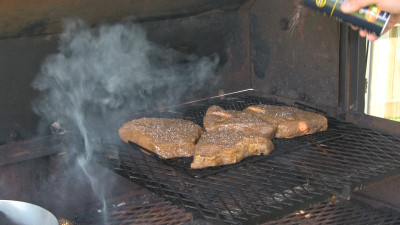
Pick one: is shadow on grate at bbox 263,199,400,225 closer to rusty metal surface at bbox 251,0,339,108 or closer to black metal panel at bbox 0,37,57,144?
rusty metal surface at bbox 251,0,339,108

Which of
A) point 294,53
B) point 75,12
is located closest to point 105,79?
point 75,12

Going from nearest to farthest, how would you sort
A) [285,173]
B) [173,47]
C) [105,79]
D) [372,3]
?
[372,3] → [285,173] → [105,79] → [173,47]

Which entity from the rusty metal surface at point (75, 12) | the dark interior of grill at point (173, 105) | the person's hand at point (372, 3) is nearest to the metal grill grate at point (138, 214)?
the dark interior of grill at point (173, 105)

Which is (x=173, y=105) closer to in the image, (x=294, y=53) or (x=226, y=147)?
(x=294, y=53)

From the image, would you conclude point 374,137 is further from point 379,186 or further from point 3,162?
point 3,162

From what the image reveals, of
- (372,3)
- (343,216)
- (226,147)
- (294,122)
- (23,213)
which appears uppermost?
(372,3)

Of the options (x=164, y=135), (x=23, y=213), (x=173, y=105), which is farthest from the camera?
(x=173, y=105)
